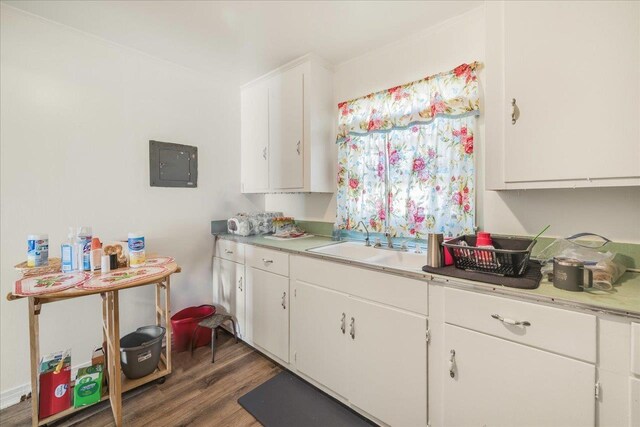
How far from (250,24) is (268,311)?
204cm

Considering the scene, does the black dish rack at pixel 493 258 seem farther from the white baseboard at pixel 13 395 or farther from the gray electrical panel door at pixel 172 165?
the white baseboard at pixel 13 395

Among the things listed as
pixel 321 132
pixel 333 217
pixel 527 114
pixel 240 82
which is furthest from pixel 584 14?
pixel 240 82

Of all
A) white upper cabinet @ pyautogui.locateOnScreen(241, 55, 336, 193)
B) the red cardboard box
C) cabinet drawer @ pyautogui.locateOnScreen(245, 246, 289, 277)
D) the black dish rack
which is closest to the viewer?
the black dish rack

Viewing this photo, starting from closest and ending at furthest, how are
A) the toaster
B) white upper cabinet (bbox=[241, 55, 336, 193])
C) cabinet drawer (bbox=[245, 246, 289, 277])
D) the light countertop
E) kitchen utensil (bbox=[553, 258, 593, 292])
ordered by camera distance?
the light countertop, kitchen utensil (bbox=[553, 258, 593, 292]), cabinet drawer (bbox=[245, 246, 289, 277]), white upper cabinet (bbox=[241, 55, 336, 193]), the toaster

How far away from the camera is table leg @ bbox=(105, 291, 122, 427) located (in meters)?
1.49

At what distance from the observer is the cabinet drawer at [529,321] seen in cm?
93

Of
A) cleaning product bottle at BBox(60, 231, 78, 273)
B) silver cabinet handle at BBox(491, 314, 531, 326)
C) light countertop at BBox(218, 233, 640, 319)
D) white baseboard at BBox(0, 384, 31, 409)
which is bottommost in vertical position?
white baseboard at BBox(0, 384, 31, 409)

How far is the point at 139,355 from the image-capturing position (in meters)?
1.79

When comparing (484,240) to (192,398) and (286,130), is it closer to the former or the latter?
(286,130)

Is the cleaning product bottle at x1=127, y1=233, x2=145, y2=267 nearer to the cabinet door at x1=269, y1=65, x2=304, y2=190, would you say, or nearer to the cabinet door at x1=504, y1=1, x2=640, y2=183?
the cabinet door at x1=269, y1=65, x2=304, y2=190

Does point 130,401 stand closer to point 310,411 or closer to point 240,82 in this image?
point 310,411

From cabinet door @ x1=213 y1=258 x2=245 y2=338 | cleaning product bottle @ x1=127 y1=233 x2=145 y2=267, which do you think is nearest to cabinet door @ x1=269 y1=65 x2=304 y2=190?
cabinet door @ x1=213 y1=258 x2=245 y2=338

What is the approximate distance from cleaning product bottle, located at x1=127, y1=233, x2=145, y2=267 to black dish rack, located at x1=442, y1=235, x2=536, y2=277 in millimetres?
1842

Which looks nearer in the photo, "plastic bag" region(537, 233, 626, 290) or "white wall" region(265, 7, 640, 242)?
"plastic bag" region(537, 233, 626, 290)
